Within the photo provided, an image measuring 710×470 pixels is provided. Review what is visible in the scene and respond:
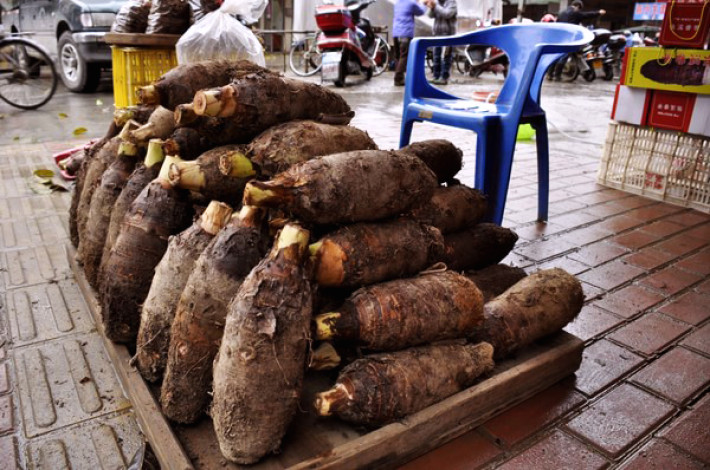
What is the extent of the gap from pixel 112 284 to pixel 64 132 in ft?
15.1

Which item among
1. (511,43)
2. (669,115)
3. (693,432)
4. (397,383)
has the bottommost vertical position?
(693,432)

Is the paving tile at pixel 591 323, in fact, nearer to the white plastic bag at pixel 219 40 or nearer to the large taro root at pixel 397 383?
the large taro root at pixel 397 383

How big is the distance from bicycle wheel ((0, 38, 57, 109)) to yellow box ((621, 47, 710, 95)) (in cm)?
635

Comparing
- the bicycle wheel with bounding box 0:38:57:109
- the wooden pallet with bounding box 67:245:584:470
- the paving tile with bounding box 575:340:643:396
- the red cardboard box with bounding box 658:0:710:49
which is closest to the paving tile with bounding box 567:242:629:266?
the paving tile with bounding box 575:340:643:396

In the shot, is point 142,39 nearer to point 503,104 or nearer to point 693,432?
point 503,104

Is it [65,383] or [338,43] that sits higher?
[338,43]

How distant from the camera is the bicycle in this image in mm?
6566

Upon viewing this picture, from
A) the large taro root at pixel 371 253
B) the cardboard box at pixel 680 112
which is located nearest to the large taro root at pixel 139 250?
the large taro root at pixel 371 253

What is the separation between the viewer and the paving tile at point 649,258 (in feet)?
9.65

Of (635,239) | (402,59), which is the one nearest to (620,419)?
(635,239)

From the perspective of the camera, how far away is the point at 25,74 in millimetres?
6613

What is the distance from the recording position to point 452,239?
2.17 meters

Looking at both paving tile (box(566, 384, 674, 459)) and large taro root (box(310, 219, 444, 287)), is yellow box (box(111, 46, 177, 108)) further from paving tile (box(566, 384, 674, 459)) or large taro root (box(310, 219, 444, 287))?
paving tile (box(566, 384, 674, 459))

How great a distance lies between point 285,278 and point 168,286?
49cm
